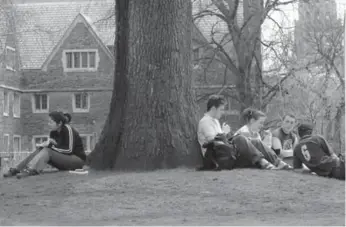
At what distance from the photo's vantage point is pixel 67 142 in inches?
623

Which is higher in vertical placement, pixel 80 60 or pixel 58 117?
pixel 80 60

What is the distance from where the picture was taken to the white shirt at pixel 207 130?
14234mm

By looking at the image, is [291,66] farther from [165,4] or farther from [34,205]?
[34,205]

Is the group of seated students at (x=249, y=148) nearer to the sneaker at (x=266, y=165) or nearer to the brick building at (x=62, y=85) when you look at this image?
the sneaker at (x=266, y=165)

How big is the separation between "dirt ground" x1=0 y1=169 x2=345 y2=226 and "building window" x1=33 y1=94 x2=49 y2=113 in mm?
46093

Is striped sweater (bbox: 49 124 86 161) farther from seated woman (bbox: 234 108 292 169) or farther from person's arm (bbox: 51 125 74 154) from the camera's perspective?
seated woman (bbox: 234 108 292 169)

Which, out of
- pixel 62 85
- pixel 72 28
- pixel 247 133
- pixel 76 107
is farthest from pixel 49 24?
pixel 247 133

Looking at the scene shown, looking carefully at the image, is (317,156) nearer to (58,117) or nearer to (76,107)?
(58,117)

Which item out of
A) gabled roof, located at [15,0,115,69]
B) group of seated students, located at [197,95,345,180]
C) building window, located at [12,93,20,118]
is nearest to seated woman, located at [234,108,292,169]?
group of seated students, located at [197,95,345,180]

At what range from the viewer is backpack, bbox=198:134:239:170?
14.1 meters

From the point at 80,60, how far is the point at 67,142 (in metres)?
44.9

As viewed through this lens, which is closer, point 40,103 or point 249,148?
point 249,148

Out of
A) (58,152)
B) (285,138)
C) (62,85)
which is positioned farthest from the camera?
(62,85)

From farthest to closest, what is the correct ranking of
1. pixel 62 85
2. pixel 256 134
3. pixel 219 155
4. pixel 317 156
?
1. pixel 62 85
2. pixel 256 134
3. pixel 317 156
4. pixel 219 155
